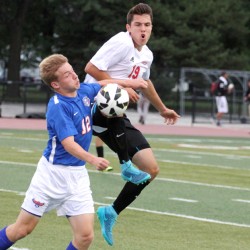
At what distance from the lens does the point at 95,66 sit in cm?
920

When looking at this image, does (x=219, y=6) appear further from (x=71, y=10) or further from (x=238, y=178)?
(x=238, y=178)

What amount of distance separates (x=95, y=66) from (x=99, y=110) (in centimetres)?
79

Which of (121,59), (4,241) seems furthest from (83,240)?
(121,59)

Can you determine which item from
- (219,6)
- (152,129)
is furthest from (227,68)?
(152,129)

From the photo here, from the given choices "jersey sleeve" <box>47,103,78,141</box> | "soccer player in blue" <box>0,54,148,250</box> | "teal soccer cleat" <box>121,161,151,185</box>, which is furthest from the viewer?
"teal soccer cleat" <box>121,161,151,185</box>

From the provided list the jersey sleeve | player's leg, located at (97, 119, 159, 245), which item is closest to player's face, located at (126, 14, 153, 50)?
player's leg, located at (97, 119, 159, 245)

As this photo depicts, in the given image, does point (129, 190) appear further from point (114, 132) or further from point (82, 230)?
Result: point (82, 230)

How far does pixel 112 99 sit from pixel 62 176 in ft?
3.93

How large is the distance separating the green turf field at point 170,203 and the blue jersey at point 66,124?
160cm

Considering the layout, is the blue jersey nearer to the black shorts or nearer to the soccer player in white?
the black shorts

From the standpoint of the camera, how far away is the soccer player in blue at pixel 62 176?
694 centimetres

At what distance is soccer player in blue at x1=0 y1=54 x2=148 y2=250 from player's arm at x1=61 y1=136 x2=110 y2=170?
0.12 meters

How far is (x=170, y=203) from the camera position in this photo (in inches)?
459

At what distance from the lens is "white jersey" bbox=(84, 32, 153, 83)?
30.3 feet
